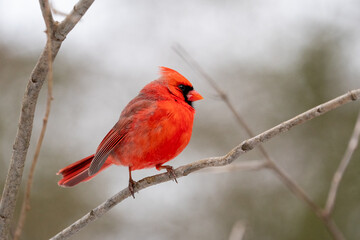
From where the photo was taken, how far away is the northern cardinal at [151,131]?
2568 mm

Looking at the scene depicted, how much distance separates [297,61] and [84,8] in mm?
4381

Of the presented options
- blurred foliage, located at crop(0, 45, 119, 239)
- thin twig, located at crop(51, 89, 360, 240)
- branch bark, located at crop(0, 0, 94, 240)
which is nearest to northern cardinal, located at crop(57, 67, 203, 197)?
thin twig, located at crop(51, 89, 360, 240)

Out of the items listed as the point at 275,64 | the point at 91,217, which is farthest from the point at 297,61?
the point at 91,217

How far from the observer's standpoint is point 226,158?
6.08 feet

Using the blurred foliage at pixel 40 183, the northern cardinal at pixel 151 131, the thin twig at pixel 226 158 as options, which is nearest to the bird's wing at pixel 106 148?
the northern cardinal at pixel 151 131

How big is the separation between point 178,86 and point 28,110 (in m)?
1.32

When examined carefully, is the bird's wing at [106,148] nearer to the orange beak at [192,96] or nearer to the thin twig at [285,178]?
the orange beak at [192,96]

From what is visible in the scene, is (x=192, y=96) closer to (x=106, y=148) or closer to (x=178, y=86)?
(x=178, y=86)

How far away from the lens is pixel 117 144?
8.98ft

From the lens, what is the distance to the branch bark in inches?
65.1

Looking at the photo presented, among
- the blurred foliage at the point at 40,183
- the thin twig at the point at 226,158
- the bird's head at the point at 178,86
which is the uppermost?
the thin twig at the point at 226,158

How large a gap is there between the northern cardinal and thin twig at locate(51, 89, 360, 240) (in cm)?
27

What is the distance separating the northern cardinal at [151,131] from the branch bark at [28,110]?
735mm

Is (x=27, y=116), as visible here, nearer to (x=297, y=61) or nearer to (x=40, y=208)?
(x=40, y=208)
